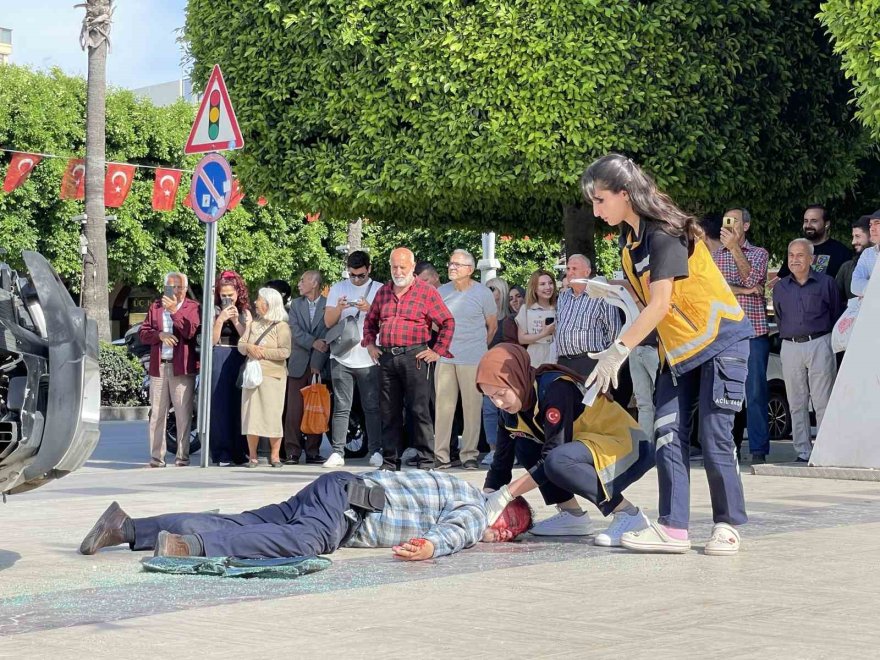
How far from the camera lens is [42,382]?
5922 mm

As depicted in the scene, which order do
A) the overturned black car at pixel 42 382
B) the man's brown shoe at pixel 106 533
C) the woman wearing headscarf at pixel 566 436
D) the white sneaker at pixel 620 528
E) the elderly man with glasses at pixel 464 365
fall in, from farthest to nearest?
1. the elderly man with glasses at pixel 464 365
2. the white sneaker at pixel 620 528
3. the woman wearing headscarf at pixel 566 436
4. the man's brown shoe at pixel 106 533
5. the overturned black car at pixel 42 382

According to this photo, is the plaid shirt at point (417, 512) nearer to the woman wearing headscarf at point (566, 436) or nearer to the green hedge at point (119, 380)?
the woman wearing headscarf at point (566, 436)

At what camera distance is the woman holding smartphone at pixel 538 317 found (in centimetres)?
1359

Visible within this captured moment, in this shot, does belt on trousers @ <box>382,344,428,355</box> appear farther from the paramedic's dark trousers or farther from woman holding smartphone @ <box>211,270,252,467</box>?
the paramedic's dark trousers

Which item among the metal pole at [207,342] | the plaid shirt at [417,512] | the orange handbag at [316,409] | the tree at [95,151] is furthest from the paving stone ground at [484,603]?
the tree at [95,151]

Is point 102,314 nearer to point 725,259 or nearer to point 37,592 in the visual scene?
point 725,259

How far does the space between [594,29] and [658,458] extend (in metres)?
7.76

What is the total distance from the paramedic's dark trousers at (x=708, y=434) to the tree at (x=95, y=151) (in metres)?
20.2

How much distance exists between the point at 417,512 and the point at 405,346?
A: 5690 millimetres

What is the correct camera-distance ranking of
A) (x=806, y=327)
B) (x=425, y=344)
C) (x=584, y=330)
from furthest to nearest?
1. (x=425, y=344)
2. (x=806, y=327)
3. (x=584, y=330)

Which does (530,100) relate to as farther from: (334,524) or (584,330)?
(334,524)

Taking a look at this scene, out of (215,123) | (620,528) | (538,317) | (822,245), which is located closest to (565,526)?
(620,528)

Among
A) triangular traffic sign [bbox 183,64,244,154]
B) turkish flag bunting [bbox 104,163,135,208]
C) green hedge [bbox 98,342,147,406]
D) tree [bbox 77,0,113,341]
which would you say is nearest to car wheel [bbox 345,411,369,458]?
triangular traffic sign [bbox 183,64,244,154]

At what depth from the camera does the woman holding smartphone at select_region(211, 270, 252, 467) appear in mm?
14305
